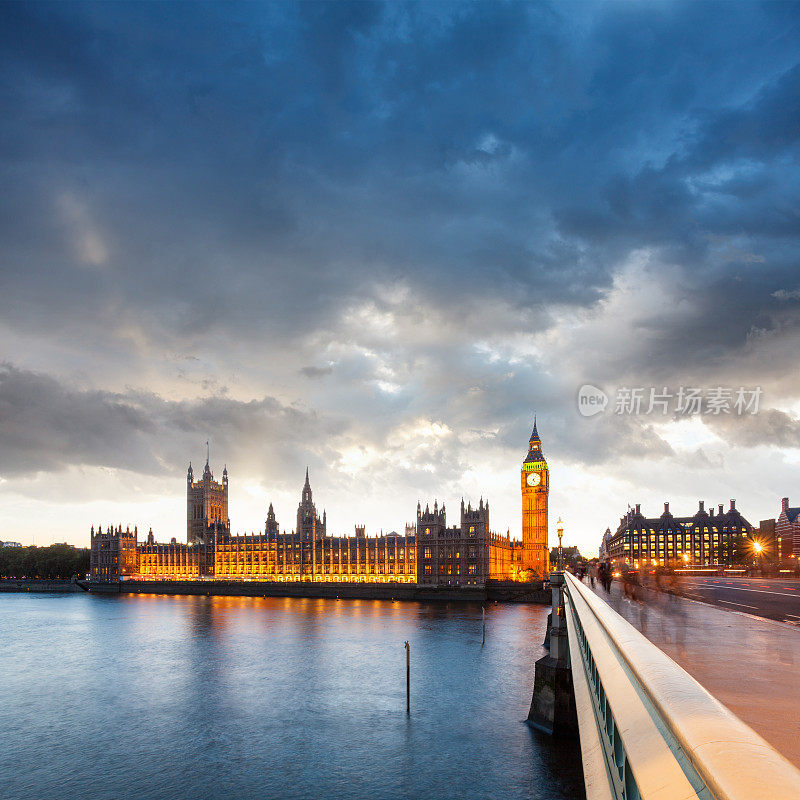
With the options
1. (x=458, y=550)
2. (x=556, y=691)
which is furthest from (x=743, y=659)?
(x=458, y=550)

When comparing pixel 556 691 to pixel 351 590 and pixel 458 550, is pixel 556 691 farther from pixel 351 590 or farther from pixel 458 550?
pixel 458 550

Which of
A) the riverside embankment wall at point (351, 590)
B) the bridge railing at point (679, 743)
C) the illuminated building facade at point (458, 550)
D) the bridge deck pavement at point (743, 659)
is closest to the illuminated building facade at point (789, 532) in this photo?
the riverside embankment wall at point (351, 590)

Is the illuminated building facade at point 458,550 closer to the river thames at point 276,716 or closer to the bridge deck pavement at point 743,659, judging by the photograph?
the river thames at point 276,716

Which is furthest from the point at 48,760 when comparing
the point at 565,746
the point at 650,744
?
the point at 650,744

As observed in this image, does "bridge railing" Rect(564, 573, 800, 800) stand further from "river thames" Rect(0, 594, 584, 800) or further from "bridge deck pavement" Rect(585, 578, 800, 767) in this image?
"river thames" Rect(0, 594, 584, 800)

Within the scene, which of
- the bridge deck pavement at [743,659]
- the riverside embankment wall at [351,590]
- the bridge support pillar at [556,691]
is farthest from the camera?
the riverside embankment wall at [351,590]

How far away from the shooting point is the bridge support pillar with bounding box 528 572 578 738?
1585 inches

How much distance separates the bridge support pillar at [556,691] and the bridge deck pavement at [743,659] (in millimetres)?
17220

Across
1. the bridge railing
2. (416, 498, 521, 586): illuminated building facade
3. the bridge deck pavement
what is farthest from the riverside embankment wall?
the bridge railing

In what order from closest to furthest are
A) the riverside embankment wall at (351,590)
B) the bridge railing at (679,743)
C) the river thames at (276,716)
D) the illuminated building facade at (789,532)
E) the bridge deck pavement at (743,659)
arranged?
the bridge railing at (679,743), the bridge deck pavement at (743,659), the river thames at (276,716), the riverside embankment wall at (351,590), the illuminated building facade at (789,532)

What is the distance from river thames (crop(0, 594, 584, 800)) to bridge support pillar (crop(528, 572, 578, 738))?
129 centimetres

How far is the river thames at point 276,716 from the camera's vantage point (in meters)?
35.1

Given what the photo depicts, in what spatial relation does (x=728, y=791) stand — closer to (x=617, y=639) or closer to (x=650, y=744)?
(x=650, y=744)

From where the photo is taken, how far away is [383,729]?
4431cm
